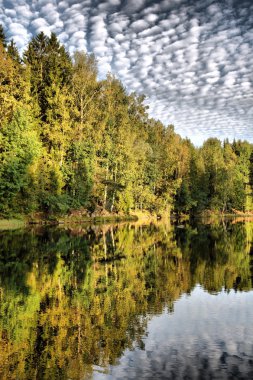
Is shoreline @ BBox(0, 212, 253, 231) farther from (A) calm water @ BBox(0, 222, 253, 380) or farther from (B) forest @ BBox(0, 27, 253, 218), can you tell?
(A) calm water @ BBox(0, 222, 253, 380)

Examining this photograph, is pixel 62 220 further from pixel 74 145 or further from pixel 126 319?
pixel 126 319

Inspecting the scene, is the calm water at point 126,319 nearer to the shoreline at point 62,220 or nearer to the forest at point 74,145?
the shoreline at point 62,220

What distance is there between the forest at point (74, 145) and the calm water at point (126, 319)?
27.1 metres

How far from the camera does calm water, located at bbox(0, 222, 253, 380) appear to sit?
7.25 metres

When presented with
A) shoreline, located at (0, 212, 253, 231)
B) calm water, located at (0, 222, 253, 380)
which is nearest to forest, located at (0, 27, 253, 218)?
shoreline, located at (0, 212, 253, 231)

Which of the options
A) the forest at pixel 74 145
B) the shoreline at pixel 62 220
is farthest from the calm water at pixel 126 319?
the forest at pixel 74 145

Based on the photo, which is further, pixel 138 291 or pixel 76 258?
pixel 76 258

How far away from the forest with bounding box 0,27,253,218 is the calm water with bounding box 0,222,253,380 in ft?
88.9

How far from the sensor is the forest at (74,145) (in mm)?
45156

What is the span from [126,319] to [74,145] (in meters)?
49.2

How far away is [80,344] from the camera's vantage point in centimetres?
827

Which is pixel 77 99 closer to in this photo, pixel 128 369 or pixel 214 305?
pixel 214 305

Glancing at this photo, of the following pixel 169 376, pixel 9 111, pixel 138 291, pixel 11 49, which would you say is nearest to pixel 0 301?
pixel 138 291

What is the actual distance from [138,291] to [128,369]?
19.9 ft
